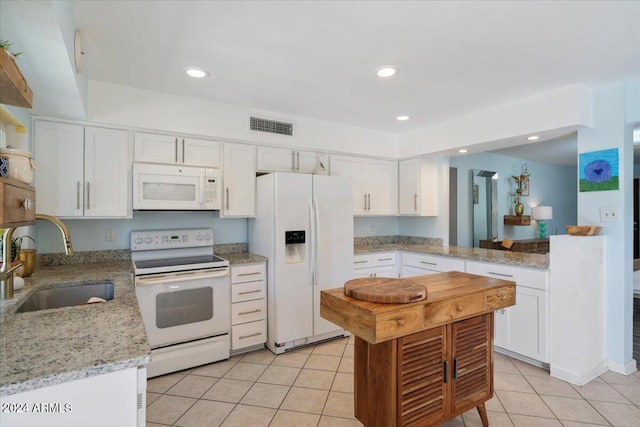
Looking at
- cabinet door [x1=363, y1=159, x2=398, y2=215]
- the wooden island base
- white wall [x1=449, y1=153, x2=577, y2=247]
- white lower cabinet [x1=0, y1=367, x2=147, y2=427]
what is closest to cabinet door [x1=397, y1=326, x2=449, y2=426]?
the wooden island base

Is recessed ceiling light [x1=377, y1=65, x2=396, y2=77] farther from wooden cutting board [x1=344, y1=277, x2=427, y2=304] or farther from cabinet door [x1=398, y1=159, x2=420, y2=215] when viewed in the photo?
cabinet door [x1=398, y1=159, x2=420, y2=215]

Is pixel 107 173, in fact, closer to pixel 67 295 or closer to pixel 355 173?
pixel 67 295

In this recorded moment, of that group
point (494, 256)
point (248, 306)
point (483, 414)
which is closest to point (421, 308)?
point (483, 414)

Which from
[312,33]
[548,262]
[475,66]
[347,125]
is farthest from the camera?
[347,125]

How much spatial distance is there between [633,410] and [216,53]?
146 inches

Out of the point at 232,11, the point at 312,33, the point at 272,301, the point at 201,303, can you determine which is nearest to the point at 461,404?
the point at 272,301

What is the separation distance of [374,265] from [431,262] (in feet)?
2.13

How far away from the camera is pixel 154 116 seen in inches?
117

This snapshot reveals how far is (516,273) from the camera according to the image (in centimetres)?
302

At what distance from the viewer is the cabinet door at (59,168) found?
2.55 m

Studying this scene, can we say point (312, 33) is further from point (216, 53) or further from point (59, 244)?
point (59, 244)

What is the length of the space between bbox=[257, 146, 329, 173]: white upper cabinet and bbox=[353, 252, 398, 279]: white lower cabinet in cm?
112

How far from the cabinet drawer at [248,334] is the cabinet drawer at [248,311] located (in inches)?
1.8

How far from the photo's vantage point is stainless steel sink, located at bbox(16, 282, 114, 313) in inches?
76.1
